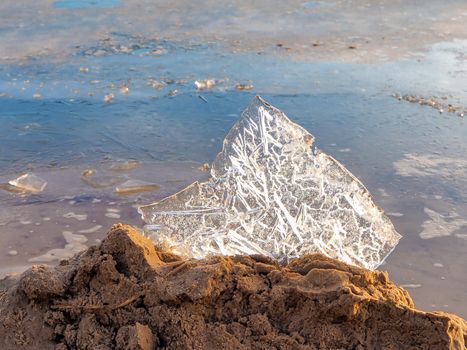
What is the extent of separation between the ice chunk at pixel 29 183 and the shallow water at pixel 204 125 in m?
0.07

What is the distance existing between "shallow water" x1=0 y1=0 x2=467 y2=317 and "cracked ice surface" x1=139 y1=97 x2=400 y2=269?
2.13 ft

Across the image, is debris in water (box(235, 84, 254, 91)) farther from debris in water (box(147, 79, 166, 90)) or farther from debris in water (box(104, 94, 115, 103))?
debris in water (box(104, 94, 115, 103))

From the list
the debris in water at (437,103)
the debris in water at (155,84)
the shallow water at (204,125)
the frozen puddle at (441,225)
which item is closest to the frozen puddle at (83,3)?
the shallow water at (204,125)

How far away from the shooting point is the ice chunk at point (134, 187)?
3902mm

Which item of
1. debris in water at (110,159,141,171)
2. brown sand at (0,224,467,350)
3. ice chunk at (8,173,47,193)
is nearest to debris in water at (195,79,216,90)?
debris in water at (110,159,141,171)

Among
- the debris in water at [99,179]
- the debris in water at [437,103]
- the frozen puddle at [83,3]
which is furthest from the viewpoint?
the frozen puddle at [83,3]


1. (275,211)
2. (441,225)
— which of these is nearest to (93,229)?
(275,211)

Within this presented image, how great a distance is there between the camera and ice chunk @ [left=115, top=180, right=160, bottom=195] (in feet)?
12.8

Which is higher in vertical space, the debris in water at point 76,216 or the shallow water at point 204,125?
the shallow water at point 204,125

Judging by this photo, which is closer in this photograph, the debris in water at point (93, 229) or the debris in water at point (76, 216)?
the debris in water at point (93, 229)

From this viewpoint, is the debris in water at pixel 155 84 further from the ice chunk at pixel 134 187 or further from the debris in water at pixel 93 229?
the debris in water at pixel 93 229

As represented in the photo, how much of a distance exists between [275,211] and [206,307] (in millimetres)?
587

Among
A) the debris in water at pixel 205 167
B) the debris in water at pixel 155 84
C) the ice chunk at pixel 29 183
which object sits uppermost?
the debris in water at pixel 155 84

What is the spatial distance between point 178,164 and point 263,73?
175 centimetres
